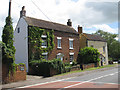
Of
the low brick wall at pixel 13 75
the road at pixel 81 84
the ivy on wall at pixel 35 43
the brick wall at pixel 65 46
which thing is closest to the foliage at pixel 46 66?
the ivy on wall at pixel 35 43

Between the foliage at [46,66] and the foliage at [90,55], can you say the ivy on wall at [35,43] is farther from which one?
the foliage at [90,55]

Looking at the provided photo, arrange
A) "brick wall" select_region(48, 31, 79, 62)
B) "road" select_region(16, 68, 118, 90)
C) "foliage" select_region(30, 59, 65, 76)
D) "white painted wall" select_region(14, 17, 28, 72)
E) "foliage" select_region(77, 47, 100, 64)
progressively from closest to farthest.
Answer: "road" select_region(16, 68, 118, 90)
"foliage" select_region(30, 59, 65, 76)
"white painted wall" select_region(14, 17, 28, 72)
"brick wall" select_region(48, 31, 79, 62)
"foliage" select_region(77, 47, 100, 64)

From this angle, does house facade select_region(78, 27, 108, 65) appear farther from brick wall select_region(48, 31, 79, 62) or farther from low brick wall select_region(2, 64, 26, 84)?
low brick wall select_region(2, 64, 26, 84)

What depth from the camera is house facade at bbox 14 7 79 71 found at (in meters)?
22.9

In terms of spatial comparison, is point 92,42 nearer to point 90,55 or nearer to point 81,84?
point 90,55

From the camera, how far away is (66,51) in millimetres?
27469

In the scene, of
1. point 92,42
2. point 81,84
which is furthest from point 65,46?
point 81,84

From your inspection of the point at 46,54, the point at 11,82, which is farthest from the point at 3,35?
the point at 46,54

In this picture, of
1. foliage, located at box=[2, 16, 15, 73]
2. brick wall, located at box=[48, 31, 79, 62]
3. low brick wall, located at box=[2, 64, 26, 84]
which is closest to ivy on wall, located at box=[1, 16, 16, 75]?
foliage, located at box=[2, 16, 15, 73]

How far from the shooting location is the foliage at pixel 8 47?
1356 cm

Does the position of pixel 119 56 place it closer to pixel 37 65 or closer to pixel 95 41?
pixel 95 41

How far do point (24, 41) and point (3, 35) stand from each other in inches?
337

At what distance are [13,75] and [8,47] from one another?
2932 millimetres

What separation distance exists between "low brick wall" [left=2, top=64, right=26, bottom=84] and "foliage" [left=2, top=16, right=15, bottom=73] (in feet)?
1.43
